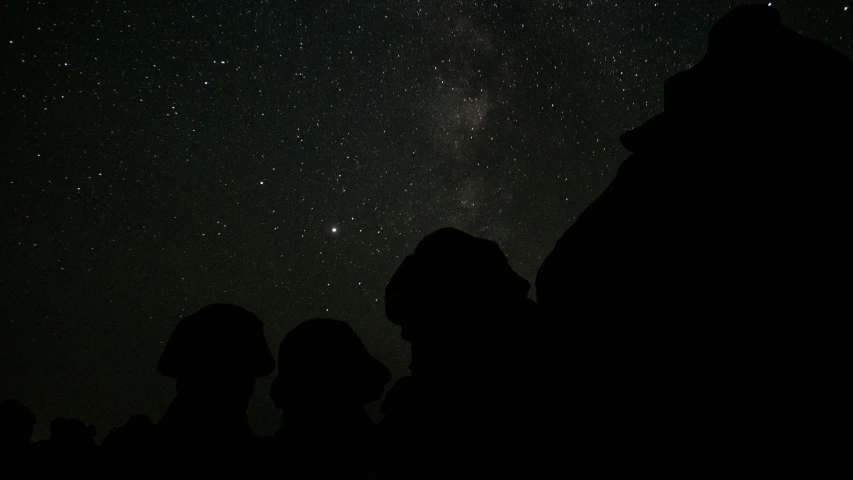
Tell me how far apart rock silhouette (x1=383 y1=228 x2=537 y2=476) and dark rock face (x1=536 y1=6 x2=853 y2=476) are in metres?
1.66

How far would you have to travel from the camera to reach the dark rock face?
4.31m

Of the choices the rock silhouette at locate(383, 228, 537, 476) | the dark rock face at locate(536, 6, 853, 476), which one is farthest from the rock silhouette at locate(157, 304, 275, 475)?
the dark rock face at locate(536, 6, 853, 476)

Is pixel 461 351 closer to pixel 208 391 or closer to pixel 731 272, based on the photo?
pixel 731 272

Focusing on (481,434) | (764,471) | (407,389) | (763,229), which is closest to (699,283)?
(763,229)

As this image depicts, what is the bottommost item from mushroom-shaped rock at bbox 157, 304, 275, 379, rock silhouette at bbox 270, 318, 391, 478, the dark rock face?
the dark rock face

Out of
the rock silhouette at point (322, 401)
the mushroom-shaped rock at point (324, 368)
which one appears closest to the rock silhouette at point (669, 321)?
the rock silhouette at point (322, 401)

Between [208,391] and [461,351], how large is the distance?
14.9 feet

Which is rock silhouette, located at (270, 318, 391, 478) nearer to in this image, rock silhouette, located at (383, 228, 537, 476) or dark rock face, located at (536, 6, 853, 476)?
rock silhouette, located at (383, 228, 537, 476)

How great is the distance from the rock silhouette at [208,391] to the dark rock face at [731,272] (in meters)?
5.98

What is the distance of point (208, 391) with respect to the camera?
27.9ft

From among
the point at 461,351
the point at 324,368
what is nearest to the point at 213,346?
the point at 324,368

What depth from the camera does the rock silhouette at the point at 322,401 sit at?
8852 millimetres

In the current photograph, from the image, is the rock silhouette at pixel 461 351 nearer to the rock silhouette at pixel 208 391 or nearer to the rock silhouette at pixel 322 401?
the rock silhouette at pixel 322 401

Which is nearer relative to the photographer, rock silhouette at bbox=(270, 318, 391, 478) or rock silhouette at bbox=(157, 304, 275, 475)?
rock silhouette at bbox=(157, 304, 275, 475)
